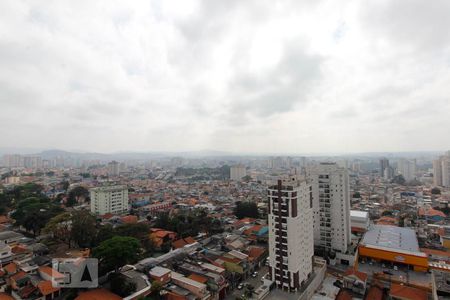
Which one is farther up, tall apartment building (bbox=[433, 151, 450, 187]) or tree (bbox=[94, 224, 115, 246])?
tall apartment building (bbox=[433, 151, 450, 187])

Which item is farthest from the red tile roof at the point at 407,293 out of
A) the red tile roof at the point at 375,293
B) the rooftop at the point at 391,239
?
the rooftop at the point at 391,239

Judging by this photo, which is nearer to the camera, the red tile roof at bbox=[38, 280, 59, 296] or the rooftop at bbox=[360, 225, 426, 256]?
the red tile roof at bbox=[38, 280, 59, 296]

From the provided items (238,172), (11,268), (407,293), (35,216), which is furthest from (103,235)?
(238,172)

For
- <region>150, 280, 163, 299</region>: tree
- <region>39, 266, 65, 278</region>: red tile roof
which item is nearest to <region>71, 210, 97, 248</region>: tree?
<region>39, 266, 65, 278</region>: red tile roof

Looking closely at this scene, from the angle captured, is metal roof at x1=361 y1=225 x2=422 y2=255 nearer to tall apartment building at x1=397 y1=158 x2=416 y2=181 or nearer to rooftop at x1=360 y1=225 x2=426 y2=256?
rooftop at x1=360 y1=225 x2=426 y2=256

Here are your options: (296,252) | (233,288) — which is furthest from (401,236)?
(233,288)

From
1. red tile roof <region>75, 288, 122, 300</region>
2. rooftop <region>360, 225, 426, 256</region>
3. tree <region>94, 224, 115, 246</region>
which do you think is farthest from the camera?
tree <region>94, 224, 115, 246</region>

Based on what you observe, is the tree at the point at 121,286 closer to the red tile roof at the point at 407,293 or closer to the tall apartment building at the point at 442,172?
the red tile roof at the point at 407,293

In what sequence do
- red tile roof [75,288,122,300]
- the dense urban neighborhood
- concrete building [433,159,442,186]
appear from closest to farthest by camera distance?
red tile roof [75,288,122,300]
the dense urban neighborhood
concrete building [433,159,442,186]
